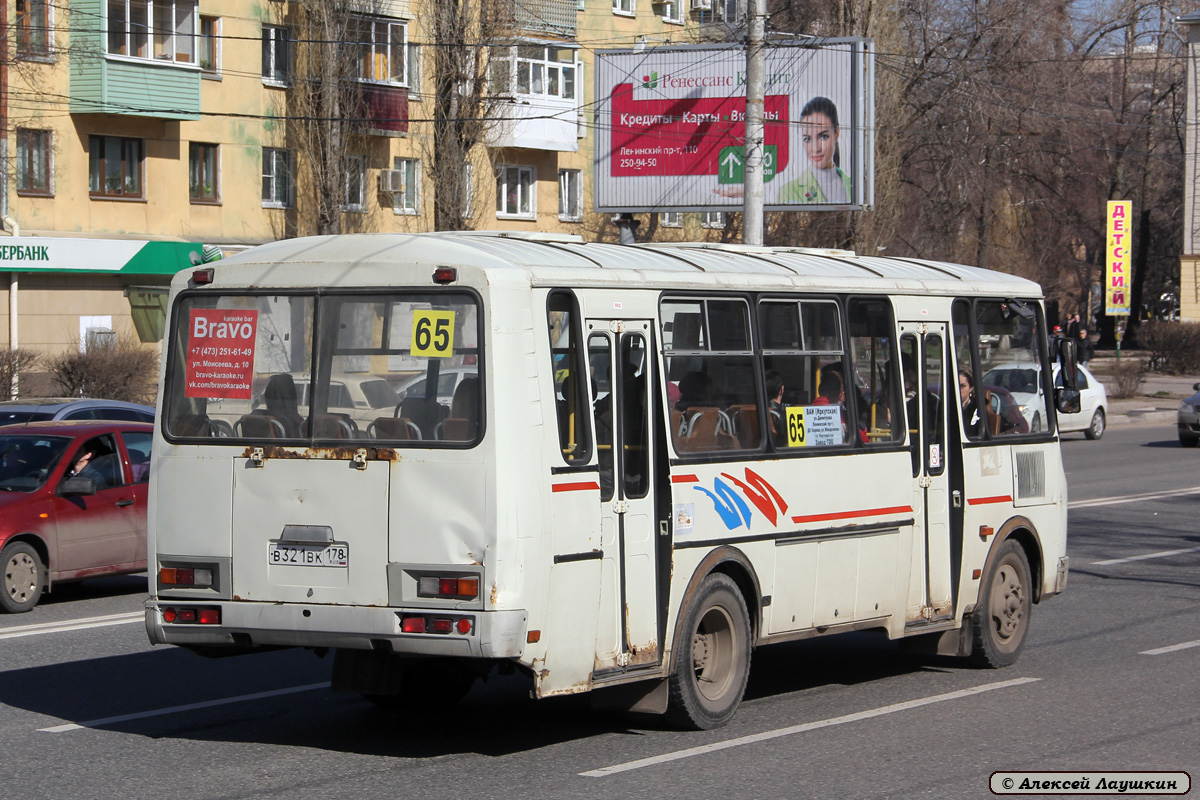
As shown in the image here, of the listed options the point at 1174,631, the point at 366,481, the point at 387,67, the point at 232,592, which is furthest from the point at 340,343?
the point at 387,67

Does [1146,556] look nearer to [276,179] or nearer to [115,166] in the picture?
[115,166]

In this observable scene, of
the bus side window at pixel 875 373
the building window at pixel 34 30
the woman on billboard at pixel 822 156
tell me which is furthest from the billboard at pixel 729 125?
the bus side window at pixel 875 373

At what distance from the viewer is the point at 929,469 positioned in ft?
31.7

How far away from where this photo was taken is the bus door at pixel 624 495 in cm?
742

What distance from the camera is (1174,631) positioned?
11180 millimetres

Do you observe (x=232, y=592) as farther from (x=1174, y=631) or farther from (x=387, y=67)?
(x=387, y=67)

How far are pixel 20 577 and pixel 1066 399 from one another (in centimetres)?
797

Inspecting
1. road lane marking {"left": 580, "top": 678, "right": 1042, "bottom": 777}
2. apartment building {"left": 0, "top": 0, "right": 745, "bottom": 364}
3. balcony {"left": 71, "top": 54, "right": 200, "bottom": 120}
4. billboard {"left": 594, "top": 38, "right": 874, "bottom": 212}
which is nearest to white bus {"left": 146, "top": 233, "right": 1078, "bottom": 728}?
road lane marking {"left": 580, "top": 678, "right": 1042, "bottom": 777}

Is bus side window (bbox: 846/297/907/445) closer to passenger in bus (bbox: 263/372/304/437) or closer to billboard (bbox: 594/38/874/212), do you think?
passenger in bus (bbox: 263/372/304/437)

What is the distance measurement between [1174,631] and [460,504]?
653cm

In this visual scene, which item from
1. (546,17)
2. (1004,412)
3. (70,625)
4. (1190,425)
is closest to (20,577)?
(70,625)

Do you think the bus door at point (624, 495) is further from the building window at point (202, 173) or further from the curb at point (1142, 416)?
the building window at point (202, 173)

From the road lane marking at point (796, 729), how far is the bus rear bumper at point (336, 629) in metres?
0.78

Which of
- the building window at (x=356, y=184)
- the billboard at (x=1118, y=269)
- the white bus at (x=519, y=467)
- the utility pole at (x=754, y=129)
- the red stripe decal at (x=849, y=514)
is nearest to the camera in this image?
the white bus at (x=519, y=467)
